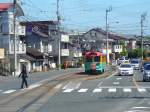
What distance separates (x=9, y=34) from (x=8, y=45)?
165cm

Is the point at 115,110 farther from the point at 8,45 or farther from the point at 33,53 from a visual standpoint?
the point at 33,53

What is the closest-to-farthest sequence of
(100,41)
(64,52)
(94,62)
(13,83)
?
(13,83)
(94,62)
(64,52)
(100,41)

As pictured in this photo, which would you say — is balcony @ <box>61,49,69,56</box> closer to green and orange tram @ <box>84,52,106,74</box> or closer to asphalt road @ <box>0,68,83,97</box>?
green and orange tram @ <box>84,52,106,74</box>

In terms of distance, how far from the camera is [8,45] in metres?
79.9

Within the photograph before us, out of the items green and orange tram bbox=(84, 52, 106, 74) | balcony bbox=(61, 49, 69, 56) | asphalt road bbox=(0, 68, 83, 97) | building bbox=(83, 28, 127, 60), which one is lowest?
asphalt road bbox=(0, 68, 83, 97)

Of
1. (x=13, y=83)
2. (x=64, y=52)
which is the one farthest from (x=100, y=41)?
A: (x=13, y=83)

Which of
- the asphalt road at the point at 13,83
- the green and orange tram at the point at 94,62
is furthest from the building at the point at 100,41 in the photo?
the asphalt road at the point at 13,83

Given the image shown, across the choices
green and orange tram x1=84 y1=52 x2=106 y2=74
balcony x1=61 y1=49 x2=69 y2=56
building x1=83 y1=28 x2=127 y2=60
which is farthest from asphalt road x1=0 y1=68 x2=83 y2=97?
building x1=83 y1=28 x2=127 y2=60

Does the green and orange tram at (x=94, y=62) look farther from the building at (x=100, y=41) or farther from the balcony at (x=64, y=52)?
the building at (x=100, y=41)

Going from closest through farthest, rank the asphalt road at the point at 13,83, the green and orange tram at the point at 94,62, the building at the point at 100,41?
the asphalt road at the point at 13,83 → the green and orange tram at the point at 94,62 → the building at the point at 100,41

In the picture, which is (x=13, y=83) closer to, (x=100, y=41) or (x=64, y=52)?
(x=64, y=52)

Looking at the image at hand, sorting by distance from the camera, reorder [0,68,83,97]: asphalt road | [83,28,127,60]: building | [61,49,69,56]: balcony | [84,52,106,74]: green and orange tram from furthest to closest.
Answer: [83,28,127,60]: building < [61,49,69,56]: balcony < [84,52,106,74]: green and orange tram < [0,68,83,97]: asphalt road

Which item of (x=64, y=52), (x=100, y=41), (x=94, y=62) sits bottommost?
(x=94, y=62)

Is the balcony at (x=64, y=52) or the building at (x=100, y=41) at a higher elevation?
the building at (x=100, y=41)
